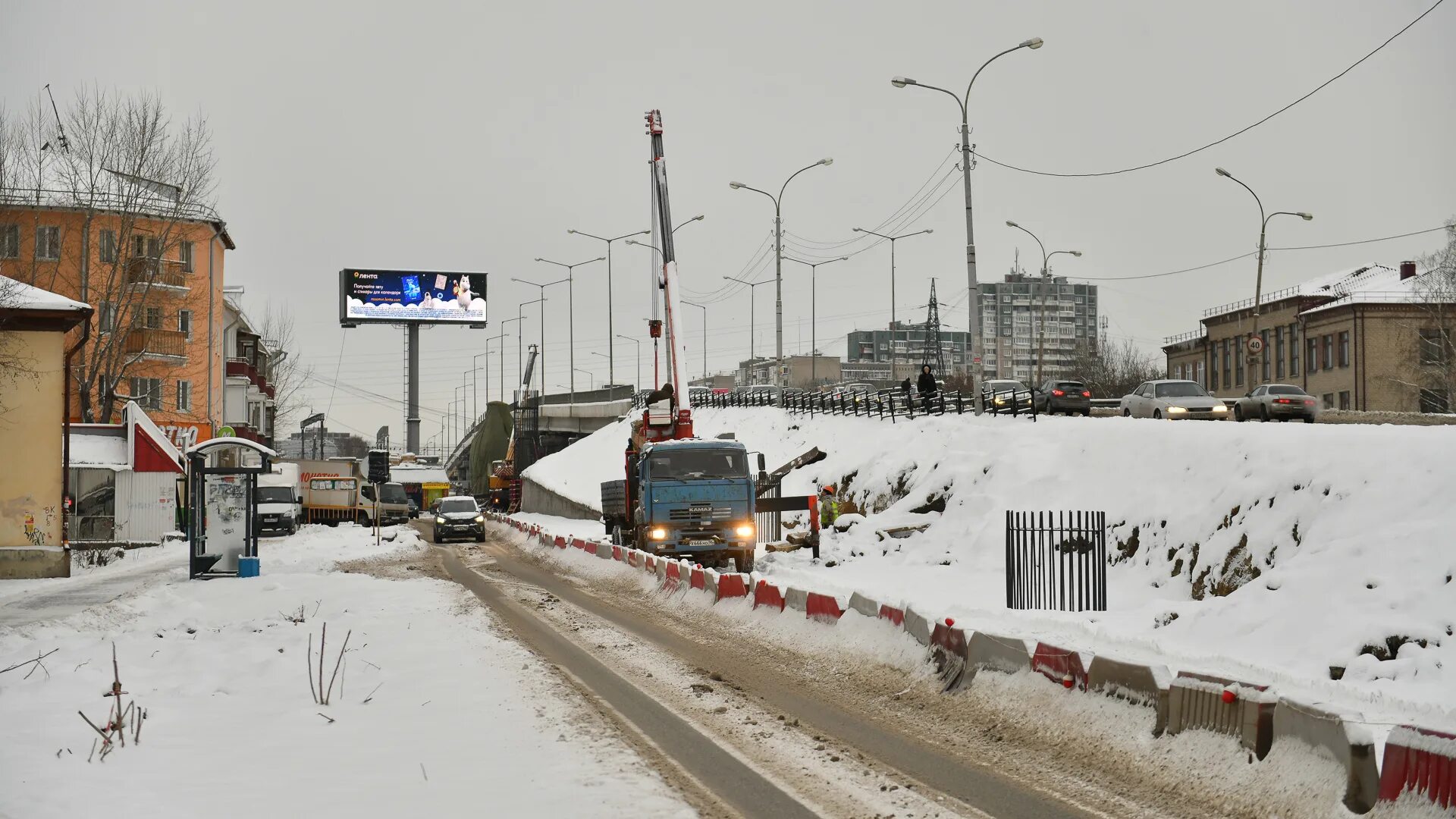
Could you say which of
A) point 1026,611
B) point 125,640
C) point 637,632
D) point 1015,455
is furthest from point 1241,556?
point 125,640

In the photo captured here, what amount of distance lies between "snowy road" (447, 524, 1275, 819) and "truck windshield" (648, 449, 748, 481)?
10.6 metres

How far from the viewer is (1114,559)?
22.7m

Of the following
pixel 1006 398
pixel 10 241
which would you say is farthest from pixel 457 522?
pixel 1006 398

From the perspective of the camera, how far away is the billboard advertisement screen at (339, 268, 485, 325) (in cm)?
9538

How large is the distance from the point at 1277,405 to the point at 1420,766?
31567 millimetres

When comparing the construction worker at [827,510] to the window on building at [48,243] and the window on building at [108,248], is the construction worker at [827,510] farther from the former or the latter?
the window on building at [48,243]

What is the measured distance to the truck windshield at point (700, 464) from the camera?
A: 90.0ft

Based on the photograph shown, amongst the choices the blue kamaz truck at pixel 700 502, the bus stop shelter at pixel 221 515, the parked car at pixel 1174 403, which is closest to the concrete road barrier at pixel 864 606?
the blue kamaz truck at pixel 700 502

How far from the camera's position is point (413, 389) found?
101938 mm

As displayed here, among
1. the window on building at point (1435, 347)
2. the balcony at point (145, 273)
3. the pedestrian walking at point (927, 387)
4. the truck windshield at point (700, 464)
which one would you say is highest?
the balcony at point (145, 273)

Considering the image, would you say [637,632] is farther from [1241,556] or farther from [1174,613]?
[1241,556]

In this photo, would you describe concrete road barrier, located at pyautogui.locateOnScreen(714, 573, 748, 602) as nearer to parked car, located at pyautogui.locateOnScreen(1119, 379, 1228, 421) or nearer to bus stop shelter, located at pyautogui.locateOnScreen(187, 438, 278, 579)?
bus stop shelter, located at pyautogui.locateOnScreen(187, 438, 278, 579)

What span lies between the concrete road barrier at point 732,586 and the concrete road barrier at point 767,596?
658mm

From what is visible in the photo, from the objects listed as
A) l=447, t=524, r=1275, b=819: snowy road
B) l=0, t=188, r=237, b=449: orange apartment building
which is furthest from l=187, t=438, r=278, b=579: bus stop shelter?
l=0, t=188, r=237, b=449: orange apartment building
